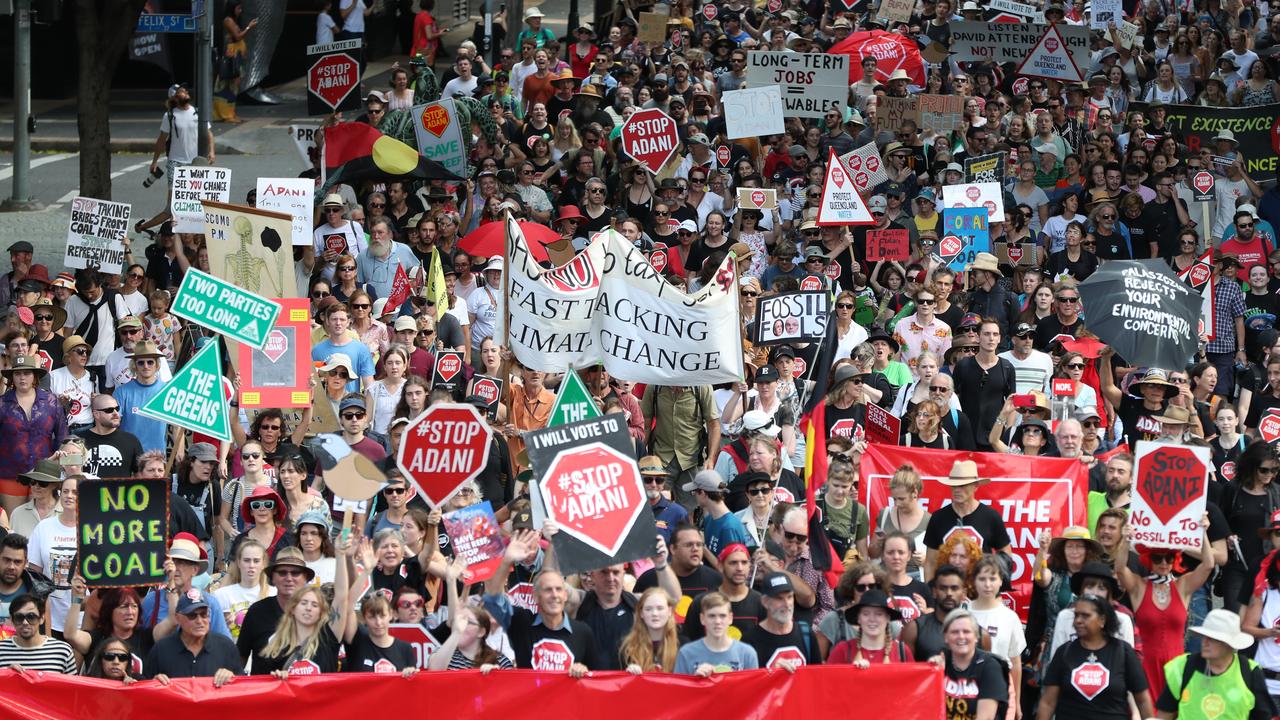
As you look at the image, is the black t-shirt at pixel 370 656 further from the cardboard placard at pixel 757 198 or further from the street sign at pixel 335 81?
the street sign at pixel 335 81

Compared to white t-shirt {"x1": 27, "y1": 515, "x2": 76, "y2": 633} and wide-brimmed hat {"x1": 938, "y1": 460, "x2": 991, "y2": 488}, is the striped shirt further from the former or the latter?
wide-brimmed hat {"x1": 938, "y1": 460, "x2": 991, "y2": 488}

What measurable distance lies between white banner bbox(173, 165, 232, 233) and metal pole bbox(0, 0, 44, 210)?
5.71 metres

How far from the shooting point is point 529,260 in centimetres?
1405

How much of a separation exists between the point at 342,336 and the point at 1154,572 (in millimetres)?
6595

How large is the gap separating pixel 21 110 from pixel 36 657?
46.7 ft

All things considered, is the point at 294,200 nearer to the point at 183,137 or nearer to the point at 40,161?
the point at 183,137

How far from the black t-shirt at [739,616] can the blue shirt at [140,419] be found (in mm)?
5208

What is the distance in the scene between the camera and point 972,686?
10234 millimetres

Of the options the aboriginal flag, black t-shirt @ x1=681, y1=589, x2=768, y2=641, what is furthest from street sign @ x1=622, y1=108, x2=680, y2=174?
black t-shirt @ x1=681, y1=589, x2=768, y2=641

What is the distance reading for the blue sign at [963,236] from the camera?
18203mm

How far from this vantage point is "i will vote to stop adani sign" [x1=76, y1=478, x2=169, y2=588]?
10883 mm

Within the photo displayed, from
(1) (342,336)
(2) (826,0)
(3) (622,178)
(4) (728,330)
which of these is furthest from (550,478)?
(2) (826,0)

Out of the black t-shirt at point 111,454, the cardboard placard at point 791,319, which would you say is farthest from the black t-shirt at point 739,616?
the black t-shirt at point 111,454

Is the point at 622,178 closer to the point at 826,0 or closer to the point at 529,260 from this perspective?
the point at 529,260
